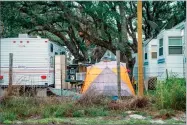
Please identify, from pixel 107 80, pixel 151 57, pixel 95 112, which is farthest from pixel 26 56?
pixel 151 57

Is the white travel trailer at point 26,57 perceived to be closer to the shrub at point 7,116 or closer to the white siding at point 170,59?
the white siding at point 170,59

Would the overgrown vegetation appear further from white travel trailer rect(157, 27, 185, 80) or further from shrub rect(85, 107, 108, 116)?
white travel trailer rect(157, 27, 185, 80)

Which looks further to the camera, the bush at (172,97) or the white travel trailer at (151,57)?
the white travel trailer at (151,57)

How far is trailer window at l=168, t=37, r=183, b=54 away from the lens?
18.4m

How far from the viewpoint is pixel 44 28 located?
22.4 metres

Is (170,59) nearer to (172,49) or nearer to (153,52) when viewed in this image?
(172,49)

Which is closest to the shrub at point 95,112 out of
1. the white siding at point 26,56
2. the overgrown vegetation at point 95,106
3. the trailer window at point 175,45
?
the overgrown vegetation at point 95,106

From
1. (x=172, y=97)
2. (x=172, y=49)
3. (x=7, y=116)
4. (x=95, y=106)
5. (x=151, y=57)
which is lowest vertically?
(x=7, y=116)

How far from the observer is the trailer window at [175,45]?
1842cm

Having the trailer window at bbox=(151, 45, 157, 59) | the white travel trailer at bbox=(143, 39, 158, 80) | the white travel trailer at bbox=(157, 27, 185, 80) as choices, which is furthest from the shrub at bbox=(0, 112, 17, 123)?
the trailer window at bbox=(151, 45, 157, 59)

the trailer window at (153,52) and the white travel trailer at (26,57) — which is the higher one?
the trailer window at (153,52)

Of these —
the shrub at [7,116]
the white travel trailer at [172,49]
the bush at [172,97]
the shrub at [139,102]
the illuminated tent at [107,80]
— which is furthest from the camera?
the white travel trailer at [172,49]

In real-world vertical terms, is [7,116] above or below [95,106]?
below

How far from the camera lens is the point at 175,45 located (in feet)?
60.7
